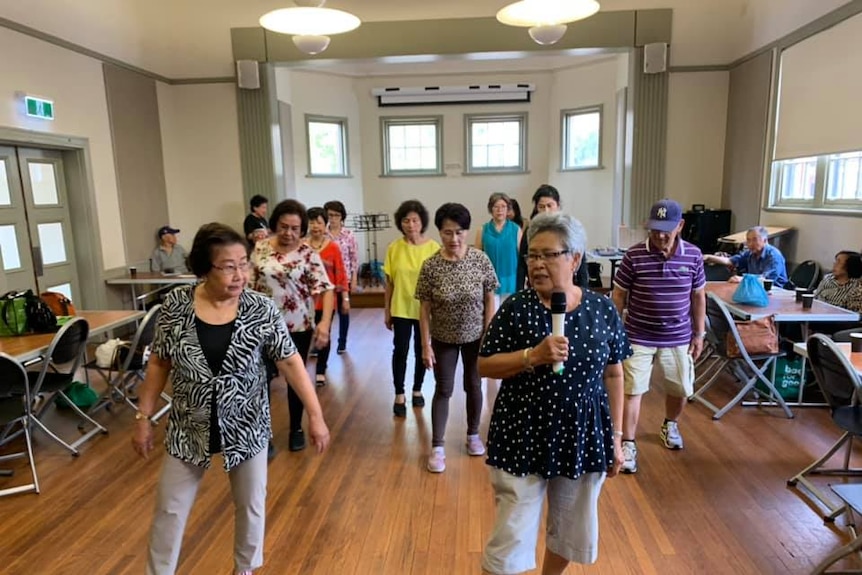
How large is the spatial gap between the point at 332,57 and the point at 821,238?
558cm

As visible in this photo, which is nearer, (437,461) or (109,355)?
(437,461)

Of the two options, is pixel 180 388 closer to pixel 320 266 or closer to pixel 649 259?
pixel 320 266

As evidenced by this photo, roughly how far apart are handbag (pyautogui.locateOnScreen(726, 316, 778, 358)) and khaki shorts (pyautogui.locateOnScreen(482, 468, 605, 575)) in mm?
2454

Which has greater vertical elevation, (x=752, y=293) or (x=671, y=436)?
(x=752, y=293)

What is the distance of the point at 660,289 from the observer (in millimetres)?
2773

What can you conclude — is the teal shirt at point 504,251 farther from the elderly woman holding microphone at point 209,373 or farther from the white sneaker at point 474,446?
the elderly woman holding microphone at point 209,373

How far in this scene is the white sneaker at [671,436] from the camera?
10.6 feet

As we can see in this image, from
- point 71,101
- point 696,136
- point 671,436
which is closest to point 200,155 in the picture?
point 71,101

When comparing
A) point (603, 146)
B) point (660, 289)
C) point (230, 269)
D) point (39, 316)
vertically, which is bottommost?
point (39, 316)

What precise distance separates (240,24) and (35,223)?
3346 mm

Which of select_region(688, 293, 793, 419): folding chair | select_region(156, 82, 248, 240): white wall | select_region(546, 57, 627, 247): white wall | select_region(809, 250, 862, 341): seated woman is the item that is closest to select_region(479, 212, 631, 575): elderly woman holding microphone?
select_region(688, 293, 793, 419): folding chair

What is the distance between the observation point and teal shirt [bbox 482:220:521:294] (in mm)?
4203

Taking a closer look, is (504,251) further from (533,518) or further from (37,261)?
(37,261)

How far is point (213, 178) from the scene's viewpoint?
7121 millimetres
